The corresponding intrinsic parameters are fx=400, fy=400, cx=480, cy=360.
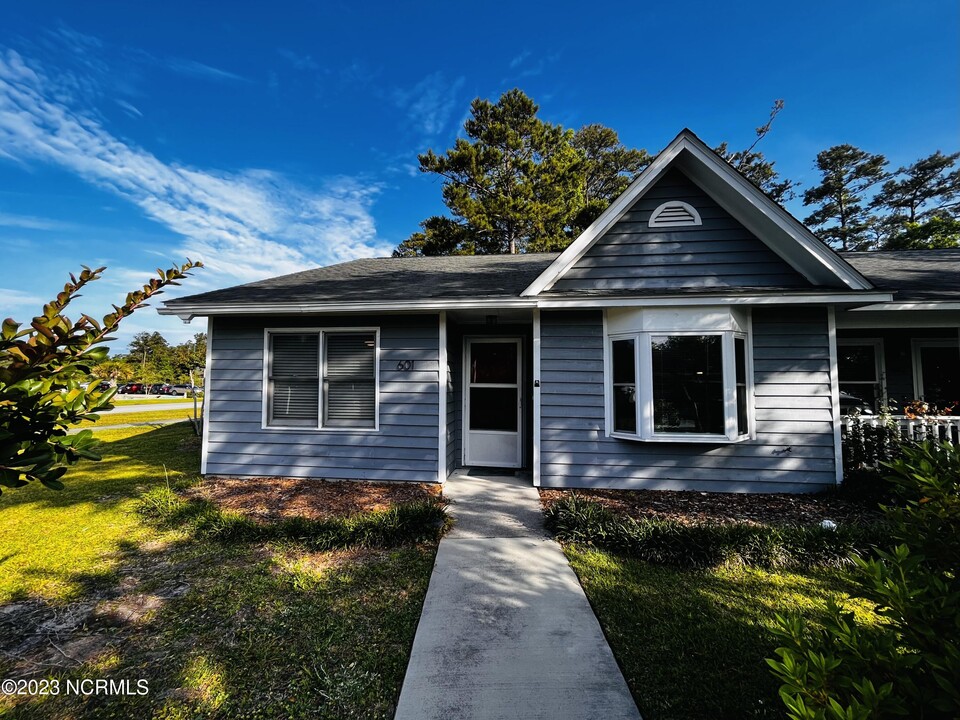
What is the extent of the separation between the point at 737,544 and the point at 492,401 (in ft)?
14.0

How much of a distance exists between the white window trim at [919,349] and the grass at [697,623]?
6.14 metres

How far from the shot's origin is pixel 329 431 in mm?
6555

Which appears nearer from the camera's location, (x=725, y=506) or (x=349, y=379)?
(x=725, y=506)

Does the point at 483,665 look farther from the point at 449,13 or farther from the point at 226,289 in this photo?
the point at 449,13

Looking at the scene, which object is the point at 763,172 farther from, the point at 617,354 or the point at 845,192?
the point at 617,354

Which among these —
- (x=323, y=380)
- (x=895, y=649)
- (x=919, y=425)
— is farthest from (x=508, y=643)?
(x=919, y=425)

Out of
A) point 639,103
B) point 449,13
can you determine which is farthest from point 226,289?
point 639,103

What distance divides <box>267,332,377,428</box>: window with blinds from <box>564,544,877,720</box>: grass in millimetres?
4109

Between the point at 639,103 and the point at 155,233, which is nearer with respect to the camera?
the point at 639,103

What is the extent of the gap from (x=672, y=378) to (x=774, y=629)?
15.1 ft

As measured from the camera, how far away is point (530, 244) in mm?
21156

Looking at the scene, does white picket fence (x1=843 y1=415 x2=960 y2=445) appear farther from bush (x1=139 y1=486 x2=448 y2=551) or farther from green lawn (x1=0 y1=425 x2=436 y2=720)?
green lawn (x1=0 y1=425 x2=436 y2=720)

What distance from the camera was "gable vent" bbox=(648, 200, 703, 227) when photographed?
19.9ft

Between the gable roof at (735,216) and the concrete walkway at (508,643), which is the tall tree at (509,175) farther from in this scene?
the concrete walkway at (508,643)
